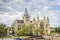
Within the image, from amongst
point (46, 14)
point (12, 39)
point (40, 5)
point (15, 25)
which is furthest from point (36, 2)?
point (12, 39)

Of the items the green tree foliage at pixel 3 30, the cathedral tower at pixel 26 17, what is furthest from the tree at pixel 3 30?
the cathedral tower at pixel 26 17

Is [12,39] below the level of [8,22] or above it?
below

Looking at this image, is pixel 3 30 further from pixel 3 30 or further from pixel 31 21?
pixel 31 21

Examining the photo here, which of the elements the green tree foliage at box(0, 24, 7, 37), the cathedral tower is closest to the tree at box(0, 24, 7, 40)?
the green tree foliage at box(0, 24, 7, 37)

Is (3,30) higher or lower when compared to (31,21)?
lower

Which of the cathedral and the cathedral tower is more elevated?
the cathedral tower

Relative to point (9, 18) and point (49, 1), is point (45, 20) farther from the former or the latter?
point (9, 18)

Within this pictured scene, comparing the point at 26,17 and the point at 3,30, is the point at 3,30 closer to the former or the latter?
the point at 3,30

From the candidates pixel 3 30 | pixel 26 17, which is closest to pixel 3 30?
pixel 3 30

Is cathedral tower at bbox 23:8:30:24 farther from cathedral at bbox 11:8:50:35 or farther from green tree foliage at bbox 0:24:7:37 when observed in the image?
green tree foliage at bbox 0:24:7:37

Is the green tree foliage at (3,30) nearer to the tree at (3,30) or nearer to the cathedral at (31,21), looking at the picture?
the tree at (3,30)

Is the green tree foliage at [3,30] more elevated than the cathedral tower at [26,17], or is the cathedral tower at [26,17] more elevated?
the cathedral tower at [26,17]

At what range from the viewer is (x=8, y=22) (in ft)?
11.5

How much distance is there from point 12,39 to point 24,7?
2.73 ft
